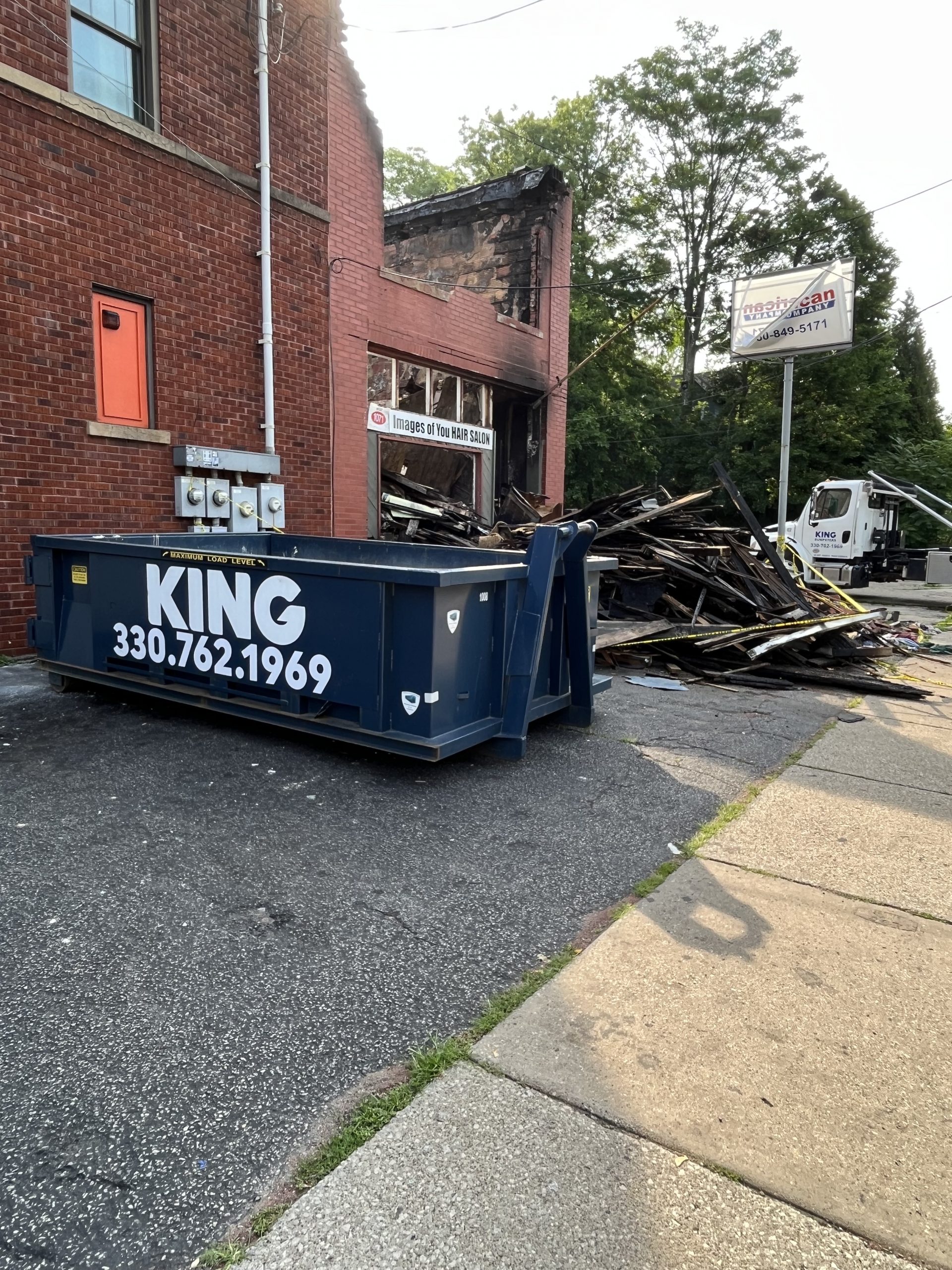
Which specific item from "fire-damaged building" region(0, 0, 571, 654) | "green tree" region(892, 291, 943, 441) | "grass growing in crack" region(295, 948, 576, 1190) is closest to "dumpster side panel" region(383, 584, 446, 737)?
"grass growing in crack" region(295, 948, 576, 1190)

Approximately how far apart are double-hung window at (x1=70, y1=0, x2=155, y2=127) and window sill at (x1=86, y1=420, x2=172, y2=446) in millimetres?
3339

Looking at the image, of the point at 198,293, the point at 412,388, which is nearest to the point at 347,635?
the point at 198,293

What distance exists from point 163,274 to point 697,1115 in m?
9.65

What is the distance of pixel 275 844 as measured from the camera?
3.95 metres

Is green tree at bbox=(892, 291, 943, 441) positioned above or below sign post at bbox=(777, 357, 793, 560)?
above

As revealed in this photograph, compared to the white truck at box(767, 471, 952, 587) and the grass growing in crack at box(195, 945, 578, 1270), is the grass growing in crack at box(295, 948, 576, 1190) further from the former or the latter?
the white truck at box(767, 471, 952, 587)

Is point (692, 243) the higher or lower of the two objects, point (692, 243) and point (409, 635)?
the higher

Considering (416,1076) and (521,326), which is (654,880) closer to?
(416,1076)

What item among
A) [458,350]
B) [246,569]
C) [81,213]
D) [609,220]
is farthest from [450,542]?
[609,220]

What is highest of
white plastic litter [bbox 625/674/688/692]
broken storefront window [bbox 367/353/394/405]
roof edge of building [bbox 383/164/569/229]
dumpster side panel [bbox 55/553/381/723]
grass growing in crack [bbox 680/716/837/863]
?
roof edge of building [bbox 383/164/569/229]

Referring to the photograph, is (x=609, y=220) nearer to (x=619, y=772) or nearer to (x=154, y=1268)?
(x=619, y=772)

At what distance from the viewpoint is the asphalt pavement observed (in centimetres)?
201

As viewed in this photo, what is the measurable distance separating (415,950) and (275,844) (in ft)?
3.92

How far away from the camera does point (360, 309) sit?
11.9 m
